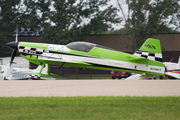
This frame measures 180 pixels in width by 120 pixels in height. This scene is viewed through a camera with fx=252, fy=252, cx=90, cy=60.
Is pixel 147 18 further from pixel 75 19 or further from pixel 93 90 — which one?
pixel 93 90

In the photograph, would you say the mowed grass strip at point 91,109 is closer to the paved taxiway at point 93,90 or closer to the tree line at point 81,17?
the paved taxiway at point 93,90

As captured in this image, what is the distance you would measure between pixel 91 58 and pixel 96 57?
29cm

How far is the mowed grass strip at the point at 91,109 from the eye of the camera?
15.8 ft

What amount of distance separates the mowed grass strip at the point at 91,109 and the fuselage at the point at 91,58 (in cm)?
802

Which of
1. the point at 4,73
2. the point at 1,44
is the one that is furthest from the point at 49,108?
the point at 1,44

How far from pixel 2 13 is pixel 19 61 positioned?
16.4 meters

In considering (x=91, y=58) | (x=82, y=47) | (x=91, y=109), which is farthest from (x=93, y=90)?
(x=82, y=47)

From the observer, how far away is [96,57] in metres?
14.4

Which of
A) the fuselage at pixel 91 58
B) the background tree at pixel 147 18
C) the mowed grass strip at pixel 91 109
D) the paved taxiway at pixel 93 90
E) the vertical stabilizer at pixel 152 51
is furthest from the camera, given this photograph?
the background tree at pixel 147 18

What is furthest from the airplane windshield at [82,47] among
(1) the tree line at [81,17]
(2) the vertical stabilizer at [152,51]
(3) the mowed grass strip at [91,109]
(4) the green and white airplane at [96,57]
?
(1) the tree line at [81,17]

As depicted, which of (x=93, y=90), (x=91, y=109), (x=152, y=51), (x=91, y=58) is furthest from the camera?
(x=152, y=51)

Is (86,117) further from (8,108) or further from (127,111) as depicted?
(8,108)

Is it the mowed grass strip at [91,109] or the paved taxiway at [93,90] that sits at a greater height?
the mowed grass strip at [91,109]

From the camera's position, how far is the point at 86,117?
4801 mm
